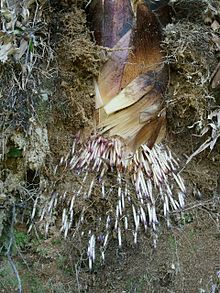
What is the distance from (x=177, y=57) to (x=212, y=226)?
23.7 inches

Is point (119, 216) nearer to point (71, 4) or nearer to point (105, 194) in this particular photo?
point (105, 194)

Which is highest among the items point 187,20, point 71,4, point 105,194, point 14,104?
point 71,4

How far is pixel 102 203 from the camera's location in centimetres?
149

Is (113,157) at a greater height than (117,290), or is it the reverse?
(113,157)

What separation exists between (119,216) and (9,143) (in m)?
0.42

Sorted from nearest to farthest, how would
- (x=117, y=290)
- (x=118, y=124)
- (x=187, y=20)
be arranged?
(x=117, y=290)
(x=118, y=124)
(x=187, y=20)

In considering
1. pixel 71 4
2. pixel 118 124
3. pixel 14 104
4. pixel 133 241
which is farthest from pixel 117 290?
pixel 71 4

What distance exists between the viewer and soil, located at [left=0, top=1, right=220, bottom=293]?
1.40 m

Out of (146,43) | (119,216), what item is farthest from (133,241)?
(146,43)

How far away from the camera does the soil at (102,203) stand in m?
1.40

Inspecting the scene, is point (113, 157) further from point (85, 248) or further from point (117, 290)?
point (117, 290)

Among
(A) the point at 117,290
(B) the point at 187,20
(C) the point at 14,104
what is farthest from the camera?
(B) the point at 187,20

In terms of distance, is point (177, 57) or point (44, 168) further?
point (177, 57)

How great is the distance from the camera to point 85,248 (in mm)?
1435
